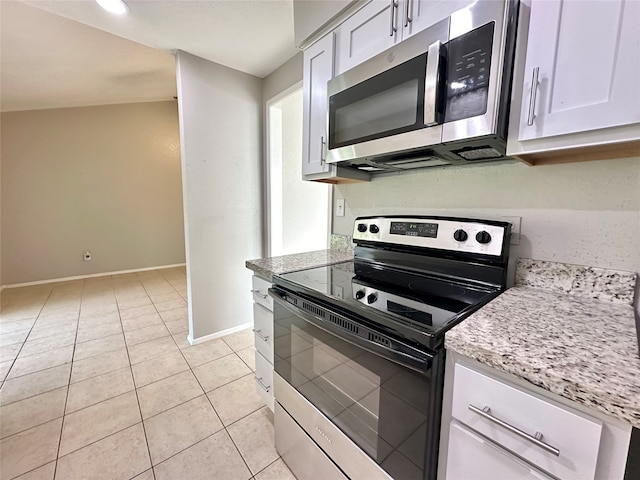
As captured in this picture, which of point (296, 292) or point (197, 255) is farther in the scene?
point (197, 255)

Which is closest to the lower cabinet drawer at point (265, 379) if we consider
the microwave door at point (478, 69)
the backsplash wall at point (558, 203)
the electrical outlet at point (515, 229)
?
the backsplash wall at point (558, 203)

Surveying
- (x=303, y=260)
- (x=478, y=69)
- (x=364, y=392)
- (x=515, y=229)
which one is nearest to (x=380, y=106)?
(x=478, y=69)

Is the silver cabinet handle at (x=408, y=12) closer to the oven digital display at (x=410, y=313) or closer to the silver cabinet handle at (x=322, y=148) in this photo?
the silver cabinet handle at (x=322, y=148)

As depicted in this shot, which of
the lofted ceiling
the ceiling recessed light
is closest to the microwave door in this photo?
Result: the lofted ceiling

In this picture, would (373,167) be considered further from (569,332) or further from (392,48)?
(569,332)

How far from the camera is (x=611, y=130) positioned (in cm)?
69

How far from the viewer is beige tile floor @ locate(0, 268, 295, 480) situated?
1350 mm

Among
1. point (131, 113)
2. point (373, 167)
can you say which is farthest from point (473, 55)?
point (131, 113)

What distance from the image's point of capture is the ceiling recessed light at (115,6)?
61.8 inches

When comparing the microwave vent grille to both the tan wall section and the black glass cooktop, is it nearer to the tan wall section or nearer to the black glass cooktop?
the black glass cooktop

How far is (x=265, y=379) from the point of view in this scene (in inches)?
61.8

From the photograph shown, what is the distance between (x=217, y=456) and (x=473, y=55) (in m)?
2.04

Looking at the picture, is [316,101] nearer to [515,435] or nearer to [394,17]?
[394,17]

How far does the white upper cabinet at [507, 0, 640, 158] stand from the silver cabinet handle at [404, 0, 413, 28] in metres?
0.37
